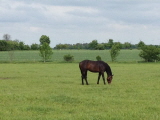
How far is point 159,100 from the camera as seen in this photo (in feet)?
43.2

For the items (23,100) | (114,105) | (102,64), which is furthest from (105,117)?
(102,64)

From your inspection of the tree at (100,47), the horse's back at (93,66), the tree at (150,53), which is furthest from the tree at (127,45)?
the horse's back at (93,66)

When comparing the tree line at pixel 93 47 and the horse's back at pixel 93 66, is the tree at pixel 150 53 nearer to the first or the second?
the tree line at pixel 93 47

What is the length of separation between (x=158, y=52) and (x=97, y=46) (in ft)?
329

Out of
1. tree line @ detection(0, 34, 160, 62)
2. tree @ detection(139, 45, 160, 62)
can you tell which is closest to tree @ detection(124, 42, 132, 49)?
tree line @ detection(0, 34, 160, 62)

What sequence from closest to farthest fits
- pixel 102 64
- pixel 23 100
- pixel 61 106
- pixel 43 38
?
pixel 61 106 → pixel 23 100 → pixel 102 64 → pixel 43 38

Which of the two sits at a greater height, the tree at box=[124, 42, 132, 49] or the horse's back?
the tree at box=[124, 42, 132, 49]

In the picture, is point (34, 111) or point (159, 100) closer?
point (34, 111)

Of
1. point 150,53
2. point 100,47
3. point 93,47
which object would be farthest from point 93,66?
point 93,47

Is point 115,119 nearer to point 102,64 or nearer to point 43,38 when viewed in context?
point 102,64

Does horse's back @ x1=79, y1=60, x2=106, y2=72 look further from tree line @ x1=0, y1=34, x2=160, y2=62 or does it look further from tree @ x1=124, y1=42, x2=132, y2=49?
tree @ x1=124, y1=42, x2=132, y2=49

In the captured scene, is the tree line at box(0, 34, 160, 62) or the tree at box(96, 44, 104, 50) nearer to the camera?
the tree line at box(0, 34, 160, 62)

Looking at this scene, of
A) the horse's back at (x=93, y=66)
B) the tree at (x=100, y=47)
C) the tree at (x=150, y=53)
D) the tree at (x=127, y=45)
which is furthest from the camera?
the tree at (x=127, y=45)

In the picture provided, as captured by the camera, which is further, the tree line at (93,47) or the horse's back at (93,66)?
the tree line at (93,47)
